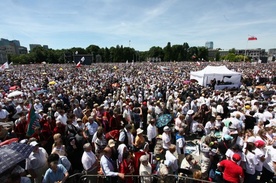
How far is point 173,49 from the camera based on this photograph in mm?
104500

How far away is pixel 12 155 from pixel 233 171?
4060mm

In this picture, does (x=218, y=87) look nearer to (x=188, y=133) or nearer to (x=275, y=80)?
(x=275, y=80)

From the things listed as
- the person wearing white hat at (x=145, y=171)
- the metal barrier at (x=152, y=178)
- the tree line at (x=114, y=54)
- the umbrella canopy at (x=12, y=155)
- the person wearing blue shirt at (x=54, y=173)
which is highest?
the tree line at (x=114, y=54)

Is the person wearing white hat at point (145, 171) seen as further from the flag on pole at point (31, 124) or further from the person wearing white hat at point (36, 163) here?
the flag on pole at point (31, 124)

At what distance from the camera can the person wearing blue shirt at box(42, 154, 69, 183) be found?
3.45 meters

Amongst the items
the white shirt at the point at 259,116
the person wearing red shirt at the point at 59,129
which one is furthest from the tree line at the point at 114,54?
the person wearing red shirt at the point at 59,129

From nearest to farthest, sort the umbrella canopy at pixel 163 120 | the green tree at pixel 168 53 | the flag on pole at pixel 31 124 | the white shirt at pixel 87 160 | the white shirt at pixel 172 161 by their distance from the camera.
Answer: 1. the white shirt at pixel 87 160
2. the white shirt at pixel 172 161
3. the flag on pole at pixel 31 124
4. the umbrella canopy at pixel 163 120
5. the green tree at pixel 168 53

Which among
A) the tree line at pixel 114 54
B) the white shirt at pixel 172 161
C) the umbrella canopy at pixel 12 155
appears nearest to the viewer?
the umbrella canopy at pixel 12 155

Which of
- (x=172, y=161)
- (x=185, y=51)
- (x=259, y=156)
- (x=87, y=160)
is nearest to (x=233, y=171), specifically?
(x=259, y=156)

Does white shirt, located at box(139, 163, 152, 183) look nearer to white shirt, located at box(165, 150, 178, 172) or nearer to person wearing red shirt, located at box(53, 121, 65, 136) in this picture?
white shirt, located at box(165, 150, 178, 172)

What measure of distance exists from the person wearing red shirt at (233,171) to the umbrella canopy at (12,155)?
3824 mm

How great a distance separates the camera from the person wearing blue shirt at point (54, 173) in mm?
3453

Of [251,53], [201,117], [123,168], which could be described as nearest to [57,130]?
[123,168]

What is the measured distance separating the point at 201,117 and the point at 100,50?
342 feet
